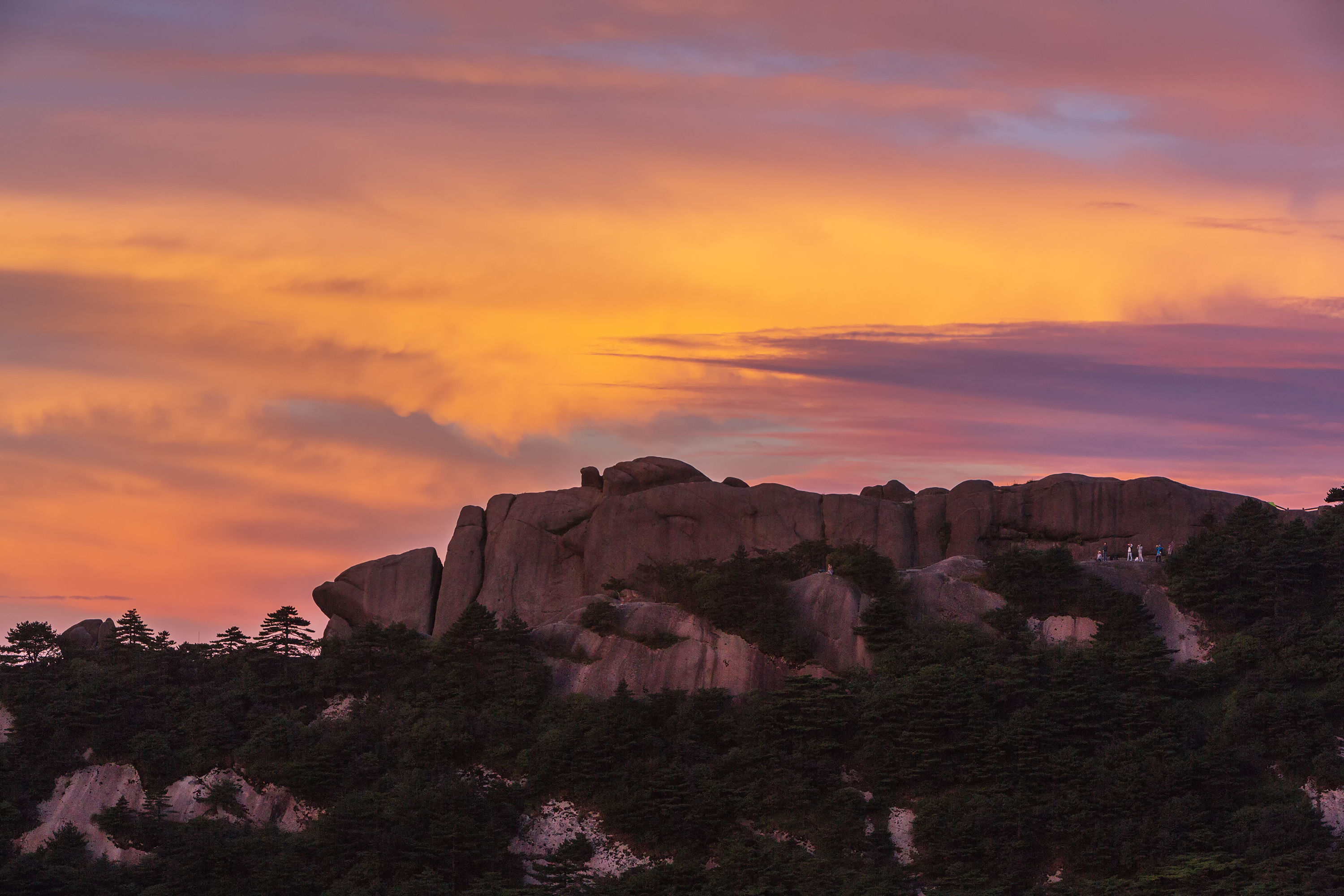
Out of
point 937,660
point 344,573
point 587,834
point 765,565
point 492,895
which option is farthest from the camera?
point 344,573

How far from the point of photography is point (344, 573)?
242ft

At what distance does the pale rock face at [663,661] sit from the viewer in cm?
6400

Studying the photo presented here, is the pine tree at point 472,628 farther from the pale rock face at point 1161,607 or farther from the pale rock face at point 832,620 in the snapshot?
the pale rock face at point 1161,607

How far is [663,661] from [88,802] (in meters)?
21.0

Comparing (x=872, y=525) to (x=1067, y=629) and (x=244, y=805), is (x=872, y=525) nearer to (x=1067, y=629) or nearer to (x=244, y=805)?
(x=1067, y=629)

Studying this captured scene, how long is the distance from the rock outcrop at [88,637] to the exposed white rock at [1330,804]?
44.6 metres

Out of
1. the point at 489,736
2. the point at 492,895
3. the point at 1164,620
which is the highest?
the point at 1164,620

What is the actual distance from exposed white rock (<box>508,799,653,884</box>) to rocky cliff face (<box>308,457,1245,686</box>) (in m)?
11.1

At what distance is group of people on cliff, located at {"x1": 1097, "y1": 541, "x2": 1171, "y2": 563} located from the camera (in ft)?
224

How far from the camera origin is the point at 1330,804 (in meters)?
56.4

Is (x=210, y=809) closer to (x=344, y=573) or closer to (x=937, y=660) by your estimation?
(x=344, y=573)

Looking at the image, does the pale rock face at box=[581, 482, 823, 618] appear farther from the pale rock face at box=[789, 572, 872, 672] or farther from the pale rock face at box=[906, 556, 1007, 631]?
the pale rock face at box=[906, 556, 1007, 631]

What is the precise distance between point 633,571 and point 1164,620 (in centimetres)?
2066

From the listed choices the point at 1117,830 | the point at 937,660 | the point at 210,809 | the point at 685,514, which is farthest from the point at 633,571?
the point at 1117,830
